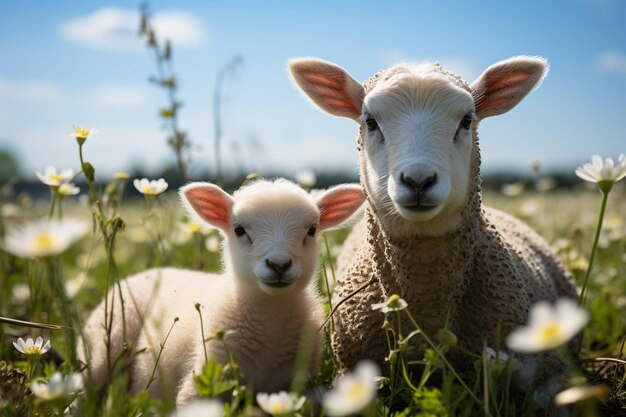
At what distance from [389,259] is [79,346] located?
213 cm

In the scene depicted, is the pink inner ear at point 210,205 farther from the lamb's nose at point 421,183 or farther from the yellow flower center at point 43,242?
the yellow flower center at point 43,242

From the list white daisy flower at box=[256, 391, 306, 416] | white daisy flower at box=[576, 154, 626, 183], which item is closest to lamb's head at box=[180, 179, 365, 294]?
white daisy flower at box=[256, 391, 306, 416]

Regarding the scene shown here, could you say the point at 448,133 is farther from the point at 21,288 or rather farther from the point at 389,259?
the point at 21,288

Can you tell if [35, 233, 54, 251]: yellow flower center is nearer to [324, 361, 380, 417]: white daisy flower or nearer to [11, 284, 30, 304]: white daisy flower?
[324, 361, 380, 417]: white daisy flower

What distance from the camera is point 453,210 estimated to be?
3.14 metres

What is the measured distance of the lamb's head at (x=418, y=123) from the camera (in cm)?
291

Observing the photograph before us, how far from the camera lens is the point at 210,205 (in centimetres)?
365

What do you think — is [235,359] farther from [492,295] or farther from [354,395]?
[492,295]

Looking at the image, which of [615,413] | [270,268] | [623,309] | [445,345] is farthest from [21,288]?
[623,309]

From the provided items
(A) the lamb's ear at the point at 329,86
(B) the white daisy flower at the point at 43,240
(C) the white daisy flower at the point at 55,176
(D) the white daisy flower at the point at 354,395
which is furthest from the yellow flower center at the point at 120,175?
(D) the white daisy flower at the point at 354,395

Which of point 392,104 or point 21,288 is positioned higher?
point 392,104

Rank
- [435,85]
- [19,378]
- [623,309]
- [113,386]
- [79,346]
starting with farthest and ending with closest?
[623,309] → [79,346] → [435,85] → [19,378] → [113,386]

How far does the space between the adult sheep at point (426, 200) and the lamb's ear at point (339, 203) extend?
0.15 meters

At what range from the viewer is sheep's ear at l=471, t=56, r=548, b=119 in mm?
3553
